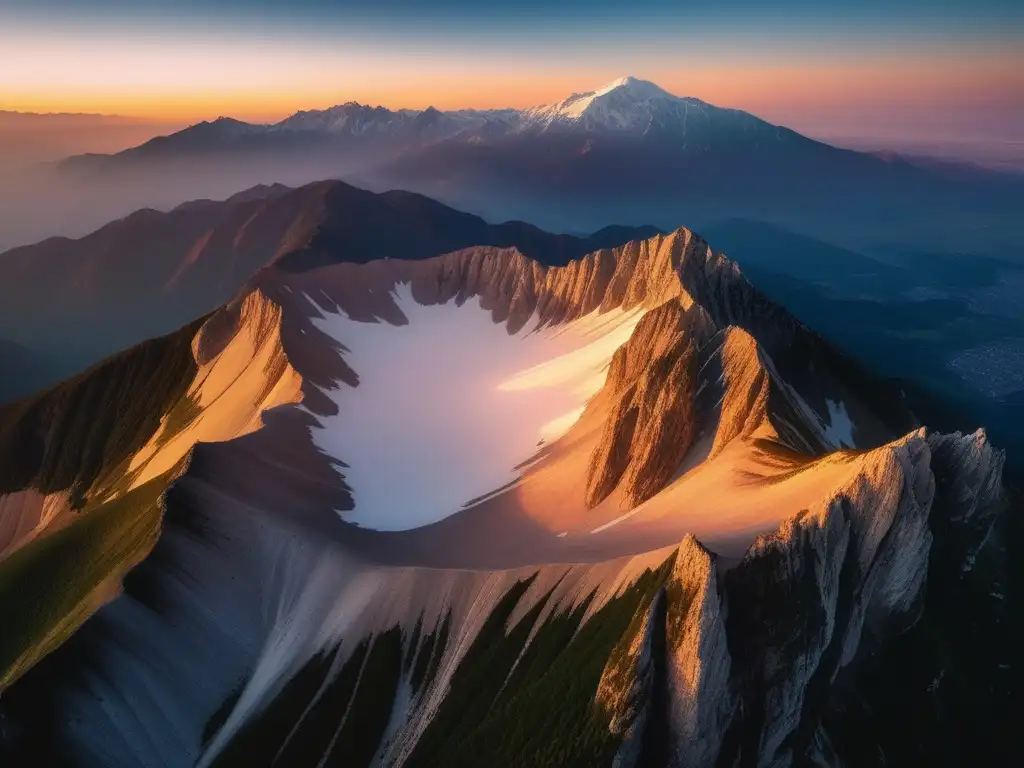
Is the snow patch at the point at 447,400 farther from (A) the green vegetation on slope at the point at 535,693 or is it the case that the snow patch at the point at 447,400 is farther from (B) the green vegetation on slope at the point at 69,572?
(A) the green vegetation on slope at the point at 535,693

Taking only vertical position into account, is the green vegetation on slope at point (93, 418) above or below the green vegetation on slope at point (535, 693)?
below

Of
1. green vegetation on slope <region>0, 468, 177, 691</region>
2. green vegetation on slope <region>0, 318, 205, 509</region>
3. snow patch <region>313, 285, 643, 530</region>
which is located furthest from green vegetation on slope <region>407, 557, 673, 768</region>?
green vegetation on slope <region>0, 318, 205, 509</region>

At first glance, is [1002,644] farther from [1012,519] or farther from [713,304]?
[713,304]

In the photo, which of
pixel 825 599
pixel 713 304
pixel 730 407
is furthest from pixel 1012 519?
pixel 825 599

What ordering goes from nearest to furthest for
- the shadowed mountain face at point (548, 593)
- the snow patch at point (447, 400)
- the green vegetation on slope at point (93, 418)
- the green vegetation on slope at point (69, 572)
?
the shadowed mountain face at point (548, 593) → the green vegetation on slope at point (69, 572) → the snow patch at point (447, 400) → the green vegetation on slope at point (93, 418)

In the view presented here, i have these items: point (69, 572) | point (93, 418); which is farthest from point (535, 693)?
point (93, 418)

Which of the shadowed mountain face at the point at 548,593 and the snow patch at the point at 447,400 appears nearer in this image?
the shadowed mountain face at the point at 548,593

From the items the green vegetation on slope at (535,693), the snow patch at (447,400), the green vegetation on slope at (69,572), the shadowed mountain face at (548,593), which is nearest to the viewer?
the green vegetation on slope at (535,693)

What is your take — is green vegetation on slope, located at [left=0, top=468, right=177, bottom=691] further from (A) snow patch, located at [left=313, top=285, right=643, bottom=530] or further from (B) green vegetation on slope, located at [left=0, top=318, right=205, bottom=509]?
(B) green vegetation on slope, located at [left=0, top=318, right=205, bottom=509]

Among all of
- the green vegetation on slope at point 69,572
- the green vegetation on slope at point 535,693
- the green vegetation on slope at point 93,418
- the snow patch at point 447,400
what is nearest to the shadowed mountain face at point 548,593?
the green vegetation on slope at point 535,693
